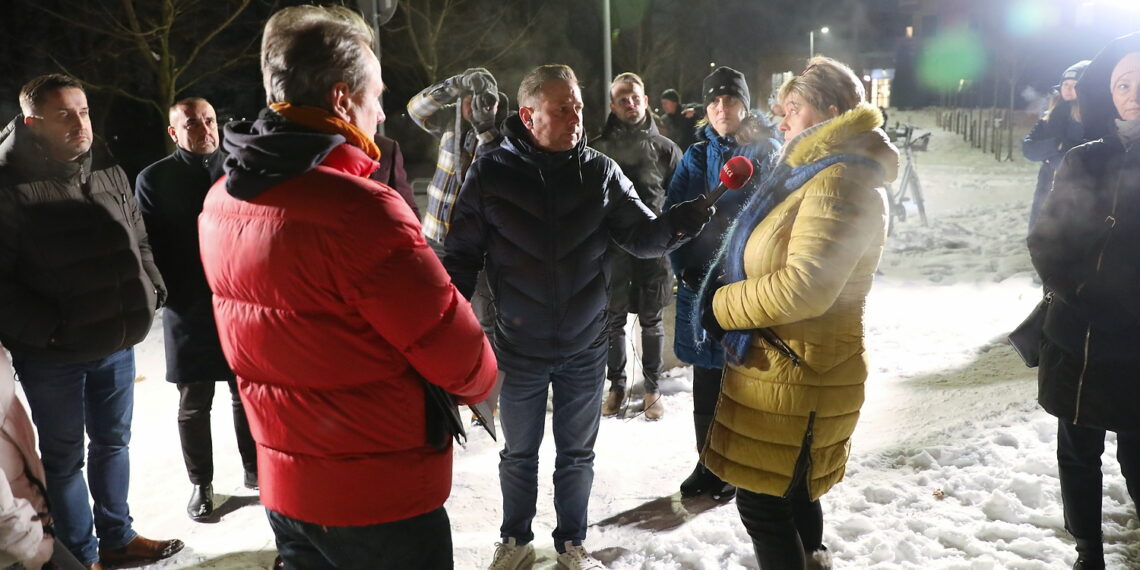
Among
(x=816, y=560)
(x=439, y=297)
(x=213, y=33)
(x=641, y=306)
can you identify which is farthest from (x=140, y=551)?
(x=213, y=33)

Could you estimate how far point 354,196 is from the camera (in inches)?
72.7

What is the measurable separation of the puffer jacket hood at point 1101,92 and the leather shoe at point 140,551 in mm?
4192

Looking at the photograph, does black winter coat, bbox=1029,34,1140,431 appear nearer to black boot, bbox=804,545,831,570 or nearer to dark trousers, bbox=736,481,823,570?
black boot, bbox=804,545,831,570

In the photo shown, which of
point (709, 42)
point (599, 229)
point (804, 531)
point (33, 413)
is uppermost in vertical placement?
point (709, 42)

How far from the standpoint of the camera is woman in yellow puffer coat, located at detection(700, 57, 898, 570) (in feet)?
8.20

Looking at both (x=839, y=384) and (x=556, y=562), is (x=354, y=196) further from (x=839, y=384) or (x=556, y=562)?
(x=556, y=562)

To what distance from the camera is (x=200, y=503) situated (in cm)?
419

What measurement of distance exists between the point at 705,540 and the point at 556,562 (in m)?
0.68

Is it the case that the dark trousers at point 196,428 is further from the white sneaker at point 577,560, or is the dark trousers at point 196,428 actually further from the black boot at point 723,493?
the black boot at point 723,493

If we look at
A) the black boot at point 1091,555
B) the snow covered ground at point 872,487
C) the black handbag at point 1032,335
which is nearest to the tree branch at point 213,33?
the snow covered ground at point 872,487

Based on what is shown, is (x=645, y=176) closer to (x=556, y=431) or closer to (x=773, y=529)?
(x=556, y=431)

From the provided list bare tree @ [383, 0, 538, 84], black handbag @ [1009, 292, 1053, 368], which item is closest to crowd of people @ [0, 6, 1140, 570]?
black handbag @ [1009, 292, 1053, 368]

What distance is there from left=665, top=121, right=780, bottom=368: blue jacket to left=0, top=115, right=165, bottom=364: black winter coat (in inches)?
94.2

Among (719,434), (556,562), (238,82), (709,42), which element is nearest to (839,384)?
(719,434)
